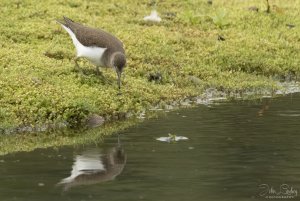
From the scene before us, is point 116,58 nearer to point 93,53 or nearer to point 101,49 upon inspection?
point 101,49

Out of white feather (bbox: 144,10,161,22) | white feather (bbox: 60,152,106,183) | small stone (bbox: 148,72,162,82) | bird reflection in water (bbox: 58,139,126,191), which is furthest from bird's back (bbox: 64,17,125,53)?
white feather (bbox: 144,10,161,22)

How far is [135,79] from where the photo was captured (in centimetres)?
2152

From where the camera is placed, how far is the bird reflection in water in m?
12.9

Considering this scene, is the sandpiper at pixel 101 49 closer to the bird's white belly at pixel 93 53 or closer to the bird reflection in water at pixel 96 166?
the bird's white belly at pixel 93 53

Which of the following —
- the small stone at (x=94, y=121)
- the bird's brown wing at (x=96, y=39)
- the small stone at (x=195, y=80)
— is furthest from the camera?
the small stone at (x=195, y=80)

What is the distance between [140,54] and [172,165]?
33.7 ft

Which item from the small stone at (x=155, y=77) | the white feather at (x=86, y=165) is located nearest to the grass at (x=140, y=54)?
the small stone at (x=155, y=77)

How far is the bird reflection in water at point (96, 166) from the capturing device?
507 inches

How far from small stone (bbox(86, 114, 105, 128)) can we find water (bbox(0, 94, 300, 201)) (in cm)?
100

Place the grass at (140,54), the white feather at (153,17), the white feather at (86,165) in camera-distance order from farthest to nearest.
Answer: the white feather at (153,17) → the grass at (140,54) → the white feather at (86,165)

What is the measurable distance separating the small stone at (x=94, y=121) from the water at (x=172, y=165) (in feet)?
3.27

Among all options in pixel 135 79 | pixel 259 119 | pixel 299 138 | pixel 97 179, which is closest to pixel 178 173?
pixel 97 179

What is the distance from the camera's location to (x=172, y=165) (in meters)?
14.0

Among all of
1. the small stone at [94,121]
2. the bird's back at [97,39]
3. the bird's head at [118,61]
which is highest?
the bird's back at [97,39]
